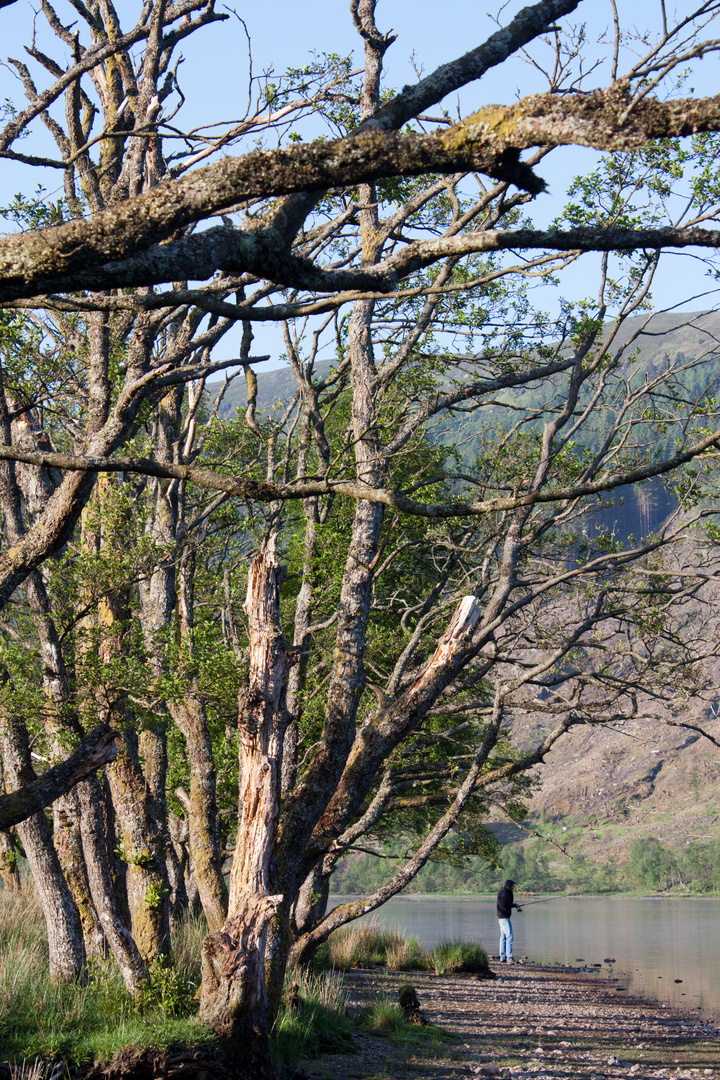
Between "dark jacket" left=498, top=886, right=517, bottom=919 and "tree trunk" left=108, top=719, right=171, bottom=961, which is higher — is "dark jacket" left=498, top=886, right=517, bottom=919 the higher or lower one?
the lower one

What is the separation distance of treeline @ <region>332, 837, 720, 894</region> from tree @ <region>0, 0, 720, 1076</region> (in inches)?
3708

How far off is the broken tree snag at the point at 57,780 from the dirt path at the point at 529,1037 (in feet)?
14.2

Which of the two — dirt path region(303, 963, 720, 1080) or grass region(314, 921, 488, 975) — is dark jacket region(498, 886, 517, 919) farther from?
dirt path region(303, 963, 720, 1080)

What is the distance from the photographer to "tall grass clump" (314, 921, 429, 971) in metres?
20.7

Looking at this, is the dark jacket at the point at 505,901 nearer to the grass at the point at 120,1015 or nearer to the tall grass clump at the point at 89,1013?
the grass at the point at 120,1015

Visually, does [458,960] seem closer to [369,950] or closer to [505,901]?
[505,901]

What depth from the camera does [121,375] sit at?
12.8 metres

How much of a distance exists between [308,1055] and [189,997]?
168 cm

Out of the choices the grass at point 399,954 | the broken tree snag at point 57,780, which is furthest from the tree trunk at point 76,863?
the grass at point 399,954

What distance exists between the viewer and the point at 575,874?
117m

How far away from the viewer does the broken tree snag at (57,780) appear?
6.80 m

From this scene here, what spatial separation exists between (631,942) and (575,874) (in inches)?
3214

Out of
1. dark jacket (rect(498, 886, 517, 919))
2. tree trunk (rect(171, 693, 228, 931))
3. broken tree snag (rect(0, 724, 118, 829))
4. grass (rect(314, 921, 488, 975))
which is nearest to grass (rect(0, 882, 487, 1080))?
tree trunk (rect(171, 693, 228, 931))

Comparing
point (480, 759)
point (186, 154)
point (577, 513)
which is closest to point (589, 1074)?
point (480, 759)
